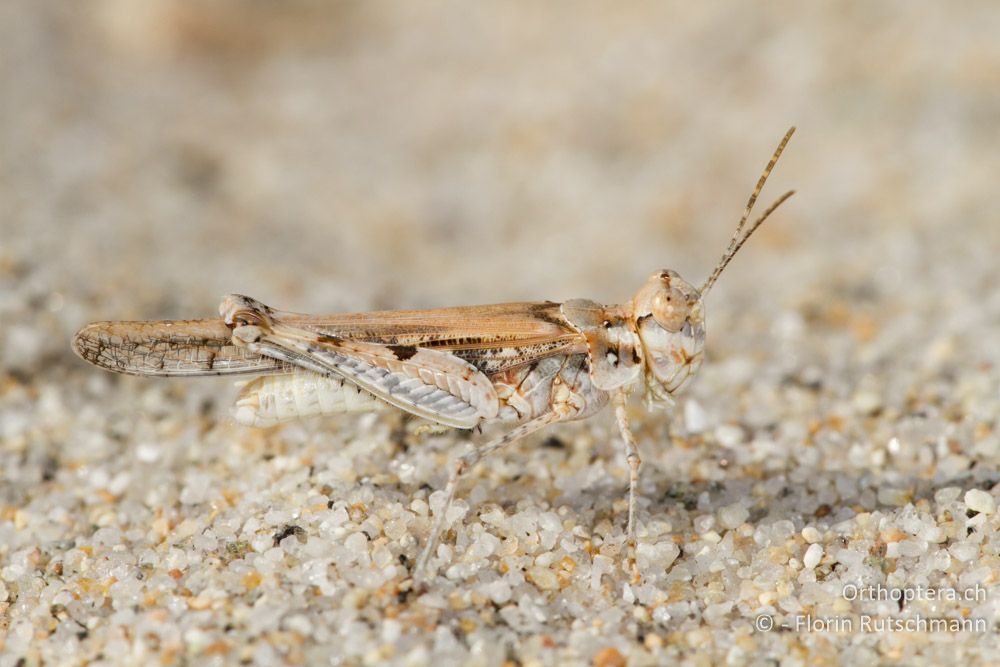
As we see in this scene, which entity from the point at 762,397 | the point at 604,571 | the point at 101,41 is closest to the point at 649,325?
the point at 604,571

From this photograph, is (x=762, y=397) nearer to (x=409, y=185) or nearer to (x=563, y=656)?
(x=563, y=656)

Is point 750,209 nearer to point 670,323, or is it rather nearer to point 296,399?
point 670,323

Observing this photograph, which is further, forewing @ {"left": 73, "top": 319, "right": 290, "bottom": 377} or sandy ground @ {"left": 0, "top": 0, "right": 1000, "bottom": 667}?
forewing @ {"left": 73, "top": 319, "right": 290, "bottom": 377}

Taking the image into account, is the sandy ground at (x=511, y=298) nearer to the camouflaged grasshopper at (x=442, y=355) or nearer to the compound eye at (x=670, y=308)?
the camouflaged grasshopper at (x=442, y=355)

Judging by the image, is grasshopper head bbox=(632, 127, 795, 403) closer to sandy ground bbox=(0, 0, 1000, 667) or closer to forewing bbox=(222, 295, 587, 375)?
forewing bbox=(222, 295, 587, 375)

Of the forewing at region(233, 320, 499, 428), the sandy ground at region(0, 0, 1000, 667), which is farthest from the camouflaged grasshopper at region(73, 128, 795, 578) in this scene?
the sandy ground at region(0, 0, 1000, 667)

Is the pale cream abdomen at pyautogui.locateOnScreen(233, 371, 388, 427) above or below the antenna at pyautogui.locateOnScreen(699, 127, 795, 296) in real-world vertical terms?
below

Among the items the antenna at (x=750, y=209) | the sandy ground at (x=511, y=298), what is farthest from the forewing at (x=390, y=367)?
the antenna at (x=750, y=209)

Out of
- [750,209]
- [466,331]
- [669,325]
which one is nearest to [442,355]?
[466,331]
